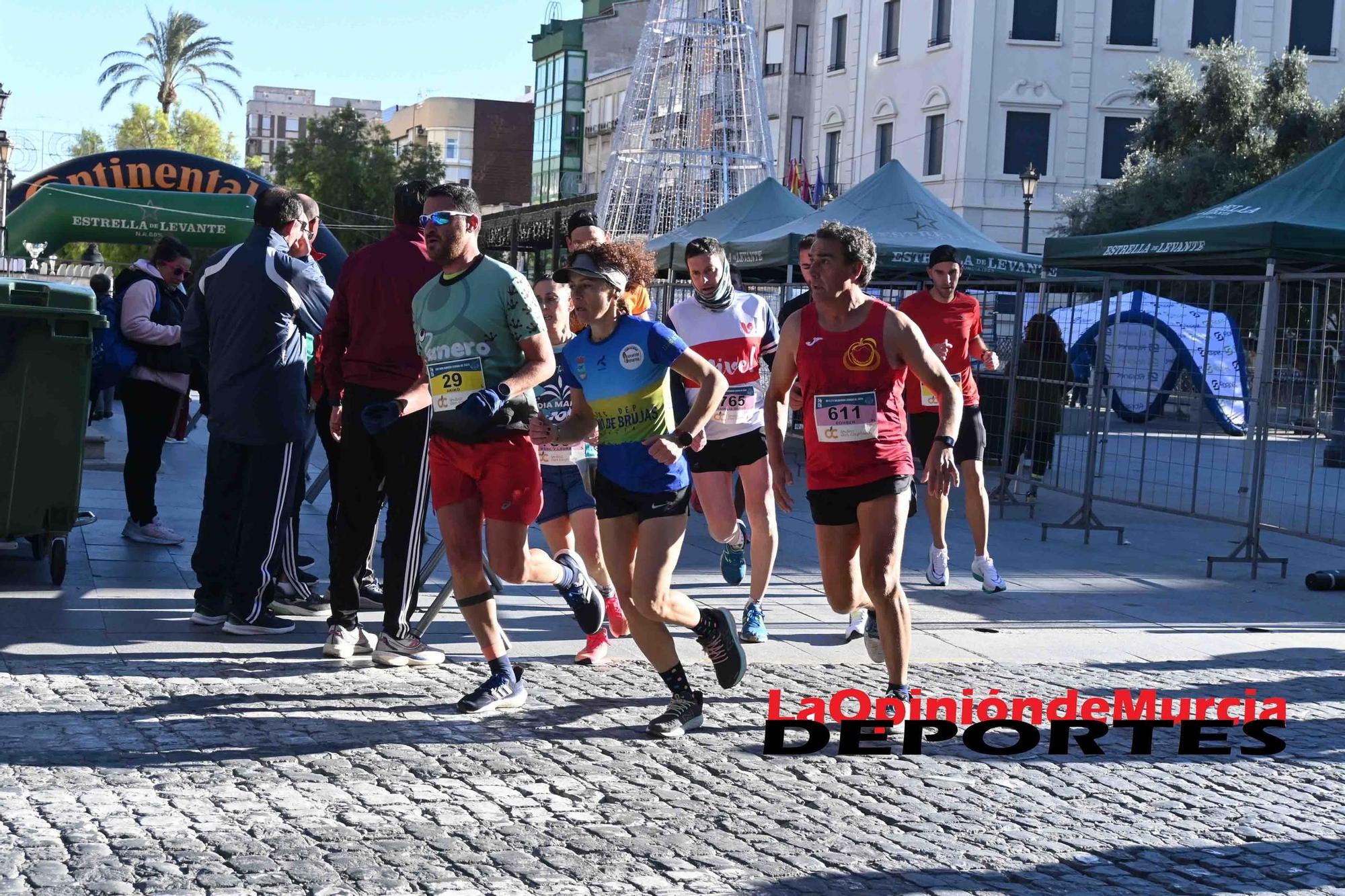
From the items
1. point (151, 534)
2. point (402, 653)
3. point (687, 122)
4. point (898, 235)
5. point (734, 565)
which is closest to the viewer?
point (402, 653)

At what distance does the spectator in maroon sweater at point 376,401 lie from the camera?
6.99 metres

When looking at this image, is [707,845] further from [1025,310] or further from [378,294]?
[1025,310]

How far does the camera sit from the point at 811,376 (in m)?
6.48

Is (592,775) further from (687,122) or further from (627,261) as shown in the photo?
(687,122)

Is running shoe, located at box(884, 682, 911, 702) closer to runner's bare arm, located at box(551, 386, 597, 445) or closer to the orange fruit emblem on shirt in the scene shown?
the orange fruit emblem on shirt

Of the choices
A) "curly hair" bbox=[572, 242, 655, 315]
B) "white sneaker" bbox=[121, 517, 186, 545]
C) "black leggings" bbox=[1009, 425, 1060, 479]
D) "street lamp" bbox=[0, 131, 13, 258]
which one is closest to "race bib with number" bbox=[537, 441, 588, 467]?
"curly hair" bbox=[572, 242, 655, 315]

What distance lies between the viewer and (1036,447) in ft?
47.3

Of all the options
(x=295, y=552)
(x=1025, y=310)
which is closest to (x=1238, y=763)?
(x=295, y=552)

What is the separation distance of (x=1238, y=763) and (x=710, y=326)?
341cm

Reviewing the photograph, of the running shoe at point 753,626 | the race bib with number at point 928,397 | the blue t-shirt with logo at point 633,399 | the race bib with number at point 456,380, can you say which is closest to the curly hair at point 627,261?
the blue t-shirt with logo at point 633,399

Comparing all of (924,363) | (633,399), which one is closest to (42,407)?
(633,399)

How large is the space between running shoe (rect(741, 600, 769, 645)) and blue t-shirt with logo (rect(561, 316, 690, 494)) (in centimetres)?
199

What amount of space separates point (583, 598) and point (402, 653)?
0.88 metres

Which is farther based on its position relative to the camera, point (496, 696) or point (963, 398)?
point (963, 398)
